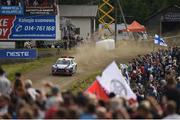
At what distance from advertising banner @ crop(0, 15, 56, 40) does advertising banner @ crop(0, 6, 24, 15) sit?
0.33m

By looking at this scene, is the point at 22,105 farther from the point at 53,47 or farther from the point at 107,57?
the point at 53,47

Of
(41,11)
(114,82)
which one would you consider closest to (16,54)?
(41,11)

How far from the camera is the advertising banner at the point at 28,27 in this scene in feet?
152

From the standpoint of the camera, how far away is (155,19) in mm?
89188

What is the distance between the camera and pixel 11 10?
46688 mm

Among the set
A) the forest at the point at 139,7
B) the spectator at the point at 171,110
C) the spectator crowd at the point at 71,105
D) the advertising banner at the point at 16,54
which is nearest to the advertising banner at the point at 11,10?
the advertising banner at the point at 16,54

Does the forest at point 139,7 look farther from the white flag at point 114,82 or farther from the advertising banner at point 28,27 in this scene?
the white flag at point 114,82

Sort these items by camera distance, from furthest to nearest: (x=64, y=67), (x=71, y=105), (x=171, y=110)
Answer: (x=64, y=67) → (x=171, y=110) → (x=71, y=105)

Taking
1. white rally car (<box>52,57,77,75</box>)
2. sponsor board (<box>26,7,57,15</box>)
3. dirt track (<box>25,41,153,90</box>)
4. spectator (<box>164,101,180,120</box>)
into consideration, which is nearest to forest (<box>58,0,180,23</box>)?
dirt track (<box>25,41,153,90</box>)

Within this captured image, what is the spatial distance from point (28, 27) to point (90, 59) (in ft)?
39.2

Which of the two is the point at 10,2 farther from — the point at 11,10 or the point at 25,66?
the point at 25,66

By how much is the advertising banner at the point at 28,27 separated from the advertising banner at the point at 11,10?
12.9 inches

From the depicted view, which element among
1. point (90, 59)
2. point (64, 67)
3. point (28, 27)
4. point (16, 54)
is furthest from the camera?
point (90, 59)

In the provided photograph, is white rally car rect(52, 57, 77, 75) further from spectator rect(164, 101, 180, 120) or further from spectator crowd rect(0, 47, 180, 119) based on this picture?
spectator rect(164, 101, 180, 120)
